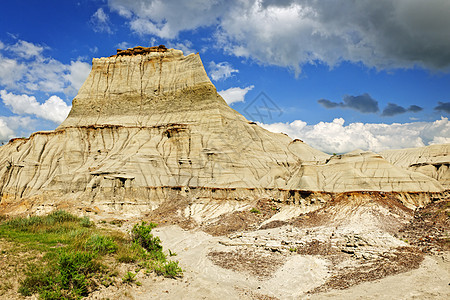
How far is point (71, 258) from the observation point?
9453mm

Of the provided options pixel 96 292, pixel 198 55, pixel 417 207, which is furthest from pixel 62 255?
pixel 198 55

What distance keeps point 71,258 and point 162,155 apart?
28.3 m

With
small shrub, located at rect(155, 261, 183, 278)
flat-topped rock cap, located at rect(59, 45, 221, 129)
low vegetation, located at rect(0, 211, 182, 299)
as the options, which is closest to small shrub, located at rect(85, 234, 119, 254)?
low vegetation, located at rect(0, 211, 182, 299)

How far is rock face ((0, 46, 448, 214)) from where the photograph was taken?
98.1 feet

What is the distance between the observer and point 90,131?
43219 millimetres

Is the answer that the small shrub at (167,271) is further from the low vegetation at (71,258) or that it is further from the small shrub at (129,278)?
the small shrub at (129,278)

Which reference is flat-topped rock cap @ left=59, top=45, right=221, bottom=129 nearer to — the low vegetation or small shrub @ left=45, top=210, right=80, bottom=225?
small shrub @ left=45, top=210, right=80, bottom=225

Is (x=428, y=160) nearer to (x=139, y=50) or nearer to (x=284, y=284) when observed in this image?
(x=284, y=284)

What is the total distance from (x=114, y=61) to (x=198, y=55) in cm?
1702

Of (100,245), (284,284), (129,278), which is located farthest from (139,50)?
(284,284)

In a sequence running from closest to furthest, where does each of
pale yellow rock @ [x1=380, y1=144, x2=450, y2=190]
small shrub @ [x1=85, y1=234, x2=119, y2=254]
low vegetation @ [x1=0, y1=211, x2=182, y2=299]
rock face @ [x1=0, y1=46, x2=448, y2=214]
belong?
low vegetation @ [x1=0, y1=211, x2=182, y2=299] < small shrub @ [x1=85, y1=234, x2=119, y2=254] < rock face @ [x1=0, y1=46, x2=448, y2=214] < pale yellow rock @ [x1=380, y1=144, x2=450, y2=190]

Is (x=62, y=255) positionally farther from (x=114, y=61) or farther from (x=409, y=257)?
(x=114, y=61)

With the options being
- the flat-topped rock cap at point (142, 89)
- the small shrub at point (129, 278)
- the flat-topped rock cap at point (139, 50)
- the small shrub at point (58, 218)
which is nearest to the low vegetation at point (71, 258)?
the small shrub at point (129, 278)

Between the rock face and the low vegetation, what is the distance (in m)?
16.1
